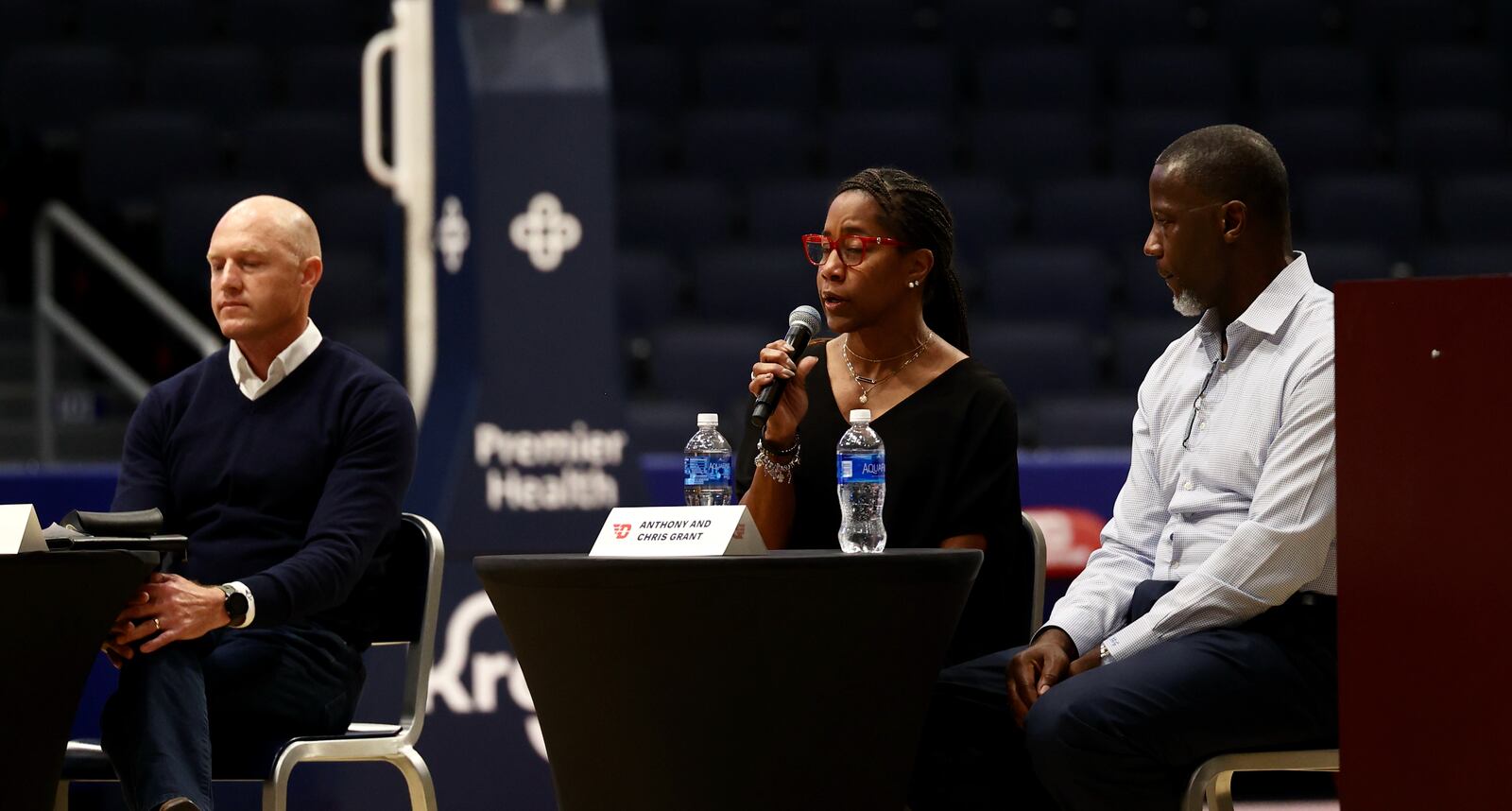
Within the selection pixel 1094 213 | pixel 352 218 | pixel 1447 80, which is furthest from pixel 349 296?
pixel 1447 80

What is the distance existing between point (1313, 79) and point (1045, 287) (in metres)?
2.08

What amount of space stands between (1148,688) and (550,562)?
0.81 meters

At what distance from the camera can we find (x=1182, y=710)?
257 centimetres

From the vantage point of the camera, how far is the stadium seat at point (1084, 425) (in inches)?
247

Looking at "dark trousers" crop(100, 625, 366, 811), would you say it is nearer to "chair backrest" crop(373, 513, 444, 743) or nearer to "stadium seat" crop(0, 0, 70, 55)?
"chair backrest" crop(373, 513, 444, 743)

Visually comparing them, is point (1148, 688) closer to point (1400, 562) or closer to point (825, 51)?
point (1400, 562)

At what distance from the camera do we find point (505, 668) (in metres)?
4.52

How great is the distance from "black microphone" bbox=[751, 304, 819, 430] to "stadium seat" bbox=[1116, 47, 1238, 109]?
229 inches

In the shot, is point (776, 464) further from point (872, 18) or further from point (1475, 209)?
point (872, 18)

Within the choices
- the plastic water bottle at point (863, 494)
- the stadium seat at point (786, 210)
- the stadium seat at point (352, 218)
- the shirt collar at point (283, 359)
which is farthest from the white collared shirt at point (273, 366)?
the stadium seat at point (786, 210)

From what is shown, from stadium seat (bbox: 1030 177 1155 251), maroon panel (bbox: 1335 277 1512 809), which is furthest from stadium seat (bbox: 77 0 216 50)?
maroon panel (bbox: 1335 277 1512 809)

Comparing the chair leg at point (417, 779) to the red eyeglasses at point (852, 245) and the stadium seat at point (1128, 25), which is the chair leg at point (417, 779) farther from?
the stadium seat at point (1128, 25)

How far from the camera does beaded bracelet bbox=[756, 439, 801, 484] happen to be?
9.66 feet

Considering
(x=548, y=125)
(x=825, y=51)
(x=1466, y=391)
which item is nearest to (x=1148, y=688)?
(x=1466, y=391)
